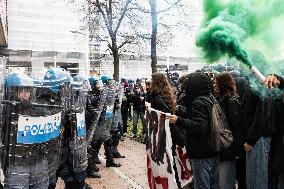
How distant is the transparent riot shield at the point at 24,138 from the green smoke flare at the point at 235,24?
1.84 meters

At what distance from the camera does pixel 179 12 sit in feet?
48.9

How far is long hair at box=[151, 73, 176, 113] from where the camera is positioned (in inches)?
232

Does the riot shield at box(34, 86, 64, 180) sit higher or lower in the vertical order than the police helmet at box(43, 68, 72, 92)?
lower

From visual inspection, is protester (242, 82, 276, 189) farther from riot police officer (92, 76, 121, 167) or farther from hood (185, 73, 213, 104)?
Answer: riot police officer (92, 76, 121, 167)

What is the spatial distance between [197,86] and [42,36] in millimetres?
40614

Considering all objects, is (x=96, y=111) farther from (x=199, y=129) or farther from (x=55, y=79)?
(x=199, y=129)

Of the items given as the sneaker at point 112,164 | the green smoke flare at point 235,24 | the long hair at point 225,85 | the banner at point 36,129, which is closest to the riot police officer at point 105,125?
the sneaker at point 112,164

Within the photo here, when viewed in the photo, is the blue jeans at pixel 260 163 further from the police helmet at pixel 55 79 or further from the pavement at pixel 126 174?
the pavement at pixel 126 174

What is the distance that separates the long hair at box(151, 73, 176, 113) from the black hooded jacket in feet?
2.64

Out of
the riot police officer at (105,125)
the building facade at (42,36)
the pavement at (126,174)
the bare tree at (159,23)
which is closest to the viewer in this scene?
the pavement at (126,174)

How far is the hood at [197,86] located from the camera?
4910mm

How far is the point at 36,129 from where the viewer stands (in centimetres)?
437

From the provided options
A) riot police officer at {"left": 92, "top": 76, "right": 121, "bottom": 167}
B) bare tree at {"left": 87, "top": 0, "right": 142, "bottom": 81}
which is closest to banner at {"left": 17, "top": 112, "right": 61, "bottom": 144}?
riot police officer at {"left": 92, "top": 76, "right": 121, "bottom": 167}

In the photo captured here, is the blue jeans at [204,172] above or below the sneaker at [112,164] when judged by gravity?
above
